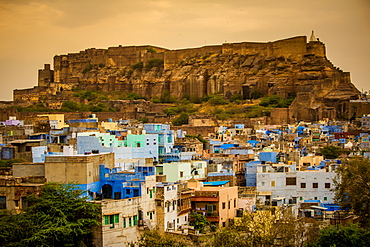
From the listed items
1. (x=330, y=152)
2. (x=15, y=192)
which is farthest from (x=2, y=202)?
(x=330, y=152)

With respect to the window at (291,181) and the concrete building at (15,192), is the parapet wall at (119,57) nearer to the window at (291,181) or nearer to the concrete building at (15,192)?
the window at (291,181)

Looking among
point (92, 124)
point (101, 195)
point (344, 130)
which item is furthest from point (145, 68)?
point (101, 195)

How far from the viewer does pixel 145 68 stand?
9681cm

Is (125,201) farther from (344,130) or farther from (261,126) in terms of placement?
(261,126)

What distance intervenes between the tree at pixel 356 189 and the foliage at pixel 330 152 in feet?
43.6

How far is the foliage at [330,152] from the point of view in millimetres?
40734

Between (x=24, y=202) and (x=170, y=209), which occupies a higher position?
(x=24, y=202)

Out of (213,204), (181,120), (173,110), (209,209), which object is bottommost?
(209,209)

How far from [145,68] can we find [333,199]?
233 ft

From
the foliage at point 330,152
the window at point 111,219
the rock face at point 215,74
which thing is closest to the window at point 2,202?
the window at point 111,219

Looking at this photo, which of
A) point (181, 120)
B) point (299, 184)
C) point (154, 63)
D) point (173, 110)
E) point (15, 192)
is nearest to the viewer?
point (15, 192)

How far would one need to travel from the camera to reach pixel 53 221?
66.4 ft

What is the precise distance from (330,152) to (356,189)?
52.0 feet

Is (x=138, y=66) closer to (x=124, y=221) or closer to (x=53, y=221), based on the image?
(x=124, y=221)
